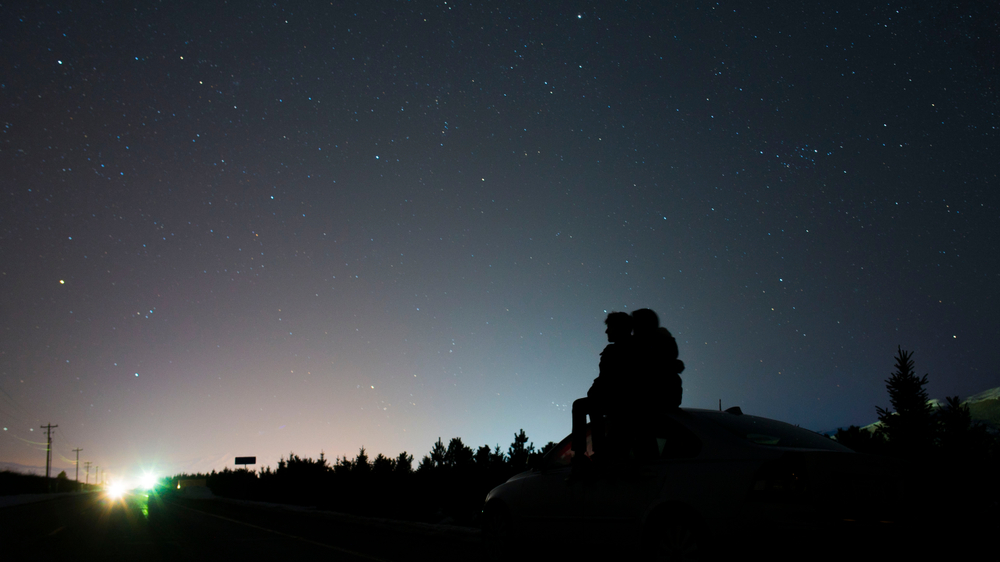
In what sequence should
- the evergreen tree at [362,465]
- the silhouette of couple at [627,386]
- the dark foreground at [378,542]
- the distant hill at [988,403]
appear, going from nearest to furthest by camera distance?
the dark foreground at [378,542], the silhouette of couple at [627,386], the evergreen tree at [362,465], the distant hill at [988,403]

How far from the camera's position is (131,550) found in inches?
380

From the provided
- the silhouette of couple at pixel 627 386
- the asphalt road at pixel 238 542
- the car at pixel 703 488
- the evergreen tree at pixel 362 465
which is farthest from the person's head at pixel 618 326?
the evergreen tree at pixel 362 465

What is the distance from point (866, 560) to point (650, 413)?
5.92 feet

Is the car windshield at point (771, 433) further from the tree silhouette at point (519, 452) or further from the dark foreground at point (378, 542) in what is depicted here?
the tree silhouette at point (519, 452)

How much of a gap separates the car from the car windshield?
0.03ft

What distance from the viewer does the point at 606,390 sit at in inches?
205

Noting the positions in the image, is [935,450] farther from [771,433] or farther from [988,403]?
[988,403]

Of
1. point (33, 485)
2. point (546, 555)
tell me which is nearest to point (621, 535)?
point (546, 555)

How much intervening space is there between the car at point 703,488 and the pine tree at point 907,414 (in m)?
6.94

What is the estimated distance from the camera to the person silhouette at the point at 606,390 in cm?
516

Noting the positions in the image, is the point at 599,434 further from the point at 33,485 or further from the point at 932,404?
the point at 33,485

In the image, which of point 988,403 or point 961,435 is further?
point 988,403

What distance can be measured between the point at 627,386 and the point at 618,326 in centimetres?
56

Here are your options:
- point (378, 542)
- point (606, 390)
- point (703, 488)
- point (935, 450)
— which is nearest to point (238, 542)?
point (378, 542)
